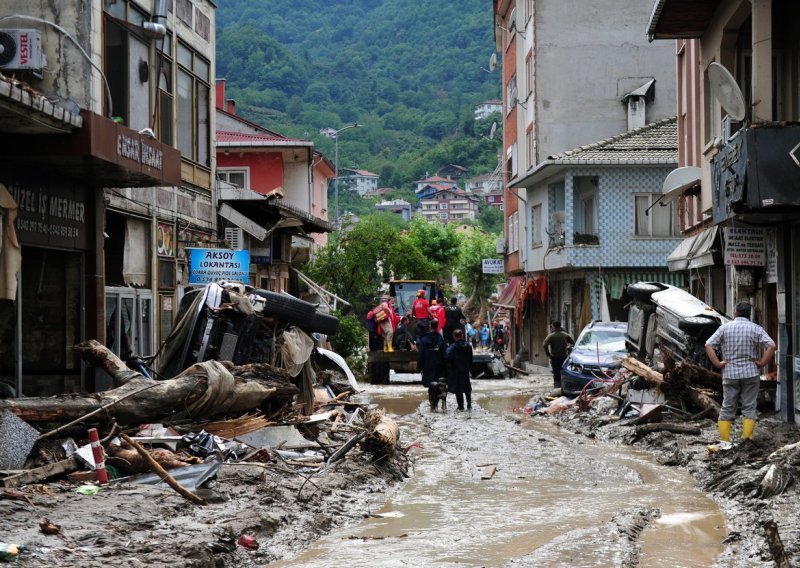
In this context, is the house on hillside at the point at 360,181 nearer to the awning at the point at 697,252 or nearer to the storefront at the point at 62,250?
the awning at the point at 697,252

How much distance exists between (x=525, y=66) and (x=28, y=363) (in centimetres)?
3013

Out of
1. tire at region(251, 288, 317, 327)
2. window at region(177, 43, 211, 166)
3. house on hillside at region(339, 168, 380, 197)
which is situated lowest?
tire at region(251, 288, 317, 327)

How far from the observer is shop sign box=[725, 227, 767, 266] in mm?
17484

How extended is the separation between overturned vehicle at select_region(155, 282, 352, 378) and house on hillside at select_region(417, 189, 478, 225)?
505 feet

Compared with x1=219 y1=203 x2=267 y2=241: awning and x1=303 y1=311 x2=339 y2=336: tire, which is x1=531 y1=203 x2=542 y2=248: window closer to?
x1=219 y1=203 x2=267 y2=241: awning

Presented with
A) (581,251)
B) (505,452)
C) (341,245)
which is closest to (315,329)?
(505,452)

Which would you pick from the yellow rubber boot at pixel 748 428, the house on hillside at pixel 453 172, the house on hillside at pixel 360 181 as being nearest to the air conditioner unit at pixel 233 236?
the yellow rubber boot at pixel 748 428

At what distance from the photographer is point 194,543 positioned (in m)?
8.09

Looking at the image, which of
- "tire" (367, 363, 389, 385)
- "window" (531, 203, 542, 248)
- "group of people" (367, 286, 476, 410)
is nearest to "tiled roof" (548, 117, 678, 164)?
"window" (531, 203, 542, 248)

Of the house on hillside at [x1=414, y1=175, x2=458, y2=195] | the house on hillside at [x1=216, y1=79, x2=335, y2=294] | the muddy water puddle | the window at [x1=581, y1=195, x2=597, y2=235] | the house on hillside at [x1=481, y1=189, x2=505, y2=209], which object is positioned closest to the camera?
the muddy water puddle

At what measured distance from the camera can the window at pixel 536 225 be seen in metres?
40.1

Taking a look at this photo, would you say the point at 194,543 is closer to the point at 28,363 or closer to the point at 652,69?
the point at 28,363

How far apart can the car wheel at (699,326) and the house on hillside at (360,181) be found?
13878 cm

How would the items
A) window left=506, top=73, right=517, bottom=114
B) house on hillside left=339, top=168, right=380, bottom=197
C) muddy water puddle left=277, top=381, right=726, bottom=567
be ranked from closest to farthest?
muddy water puddle left=277, top=381, right=726, bottom=567
window left=506, top=73, right=517, bottom=114
house on hillside left=339, top=168, right=380, bottom=197
